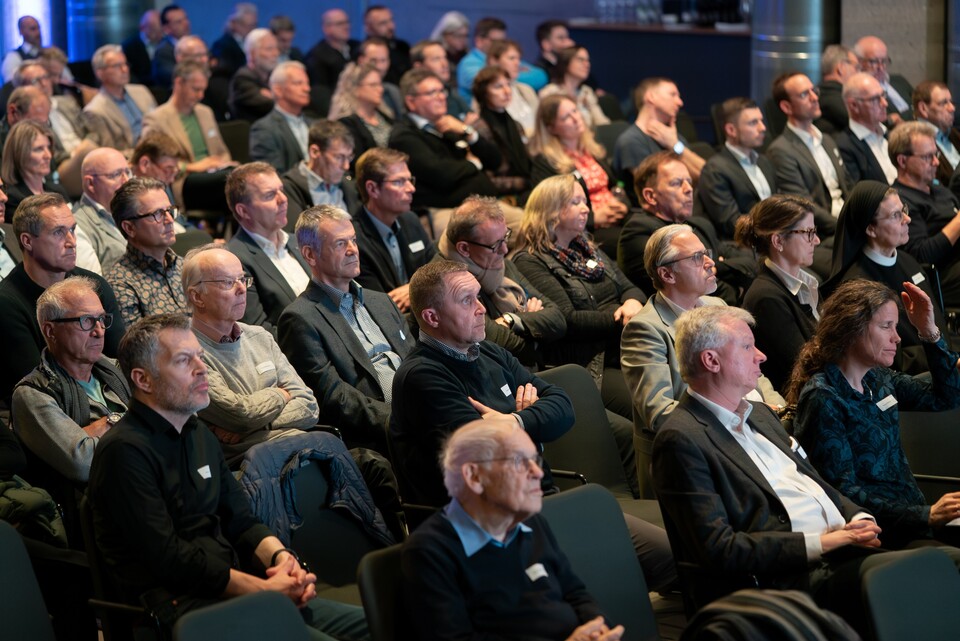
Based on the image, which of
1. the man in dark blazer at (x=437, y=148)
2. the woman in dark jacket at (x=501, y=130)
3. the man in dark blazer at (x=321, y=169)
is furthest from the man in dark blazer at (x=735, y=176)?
the man in dark blazer at (x=321, y=169)

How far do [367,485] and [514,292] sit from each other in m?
1.47

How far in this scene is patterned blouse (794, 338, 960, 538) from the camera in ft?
11.7

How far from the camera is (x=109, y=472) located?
296 cm

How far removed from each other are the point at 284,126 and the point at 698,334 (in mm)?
4579

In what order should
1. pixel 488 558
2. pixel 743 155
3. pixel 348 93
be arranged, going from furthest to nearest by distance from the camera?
pixel 348 93 < pixel 743 155 < pixel 488 558

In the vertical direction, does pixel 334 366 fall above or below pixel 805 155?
above

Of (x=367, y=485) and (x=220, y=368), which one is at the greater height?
(x=220, y=368)

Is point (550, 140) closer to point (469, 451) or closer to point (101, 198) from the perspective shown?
point (101, 198)

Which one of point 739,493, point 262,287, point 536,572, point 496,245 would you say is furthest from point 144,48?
point 536,572

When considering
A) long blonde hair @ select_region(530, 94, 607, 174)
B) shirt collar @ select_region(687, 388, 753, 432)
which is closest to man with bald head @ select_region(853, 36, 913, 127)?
long blonde hair @ select_region(530, 94, 607, 174)

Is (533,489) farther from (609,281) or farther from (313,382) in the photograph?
(609,281)

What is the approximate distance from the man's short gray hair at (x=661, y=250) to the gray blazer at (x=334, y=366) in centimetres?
102

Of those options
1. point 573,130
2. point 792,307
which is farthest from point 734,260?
point 573,130

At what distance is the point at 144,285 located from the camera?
463 cm
